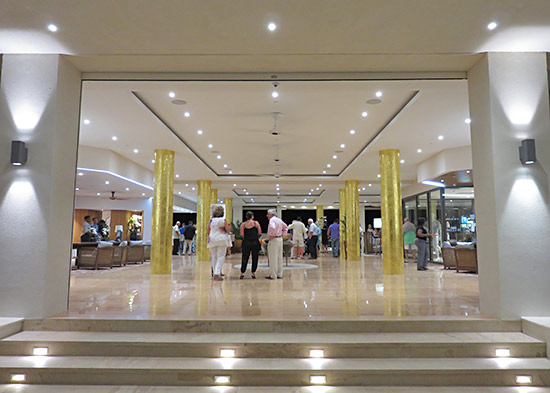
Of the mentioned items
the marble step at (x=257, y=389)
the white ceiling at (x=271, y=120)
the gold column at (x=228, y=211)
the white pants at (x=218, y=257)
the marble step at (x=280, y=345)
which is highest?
the white ceiling at (x=271, y=120)

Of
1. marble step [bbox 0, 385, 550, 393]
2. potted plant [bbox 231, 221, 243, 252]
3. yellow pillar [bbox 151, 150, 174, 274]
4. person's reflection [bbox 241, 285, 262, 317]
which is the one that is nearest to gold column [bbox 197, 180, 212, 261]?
potted plant [bbox 231, 221, 243, 252]

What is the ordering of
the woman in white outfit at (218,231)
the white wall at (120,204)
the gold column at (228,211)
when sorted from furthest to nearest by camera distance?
the gold column at (228,211)
the white wall at (120,204)
the woman in white outfit at (218,231)

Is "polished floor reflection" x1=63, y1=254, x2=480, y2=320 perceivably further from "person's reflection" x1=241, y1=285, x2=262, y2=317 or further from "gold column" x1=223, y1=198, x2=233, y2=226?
"gold column" x1=223, y1=198, x2=233, y2=226

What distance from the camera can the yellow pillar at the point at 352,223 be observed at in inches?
627

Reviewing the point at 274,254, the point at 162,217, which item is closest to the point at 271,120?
the point at 274,254

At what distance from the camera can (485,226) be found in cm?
495

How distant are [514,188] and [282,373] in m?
3.63

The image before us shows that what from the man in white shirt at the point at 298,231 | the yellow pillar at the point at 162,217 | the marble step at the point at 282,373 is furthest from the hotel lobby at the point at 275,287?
the man in white shirt at the point at 298,231

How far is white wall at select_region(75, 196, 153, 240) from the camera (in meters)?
21.3

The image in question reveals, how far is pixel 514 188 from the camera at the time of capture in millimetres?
4691

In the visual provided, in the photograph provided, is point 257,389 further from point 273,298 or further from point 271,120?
point 271,120

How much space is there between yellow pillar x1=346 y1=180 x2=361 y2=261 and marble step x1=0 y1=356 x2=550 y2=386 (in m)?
12.2

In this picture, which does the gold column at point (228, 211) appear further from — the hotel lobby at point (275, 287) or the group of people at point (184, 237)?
the hotel lobby at point (275, 287)

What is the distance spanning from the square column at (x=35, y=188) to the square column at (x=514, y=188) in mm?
5609
